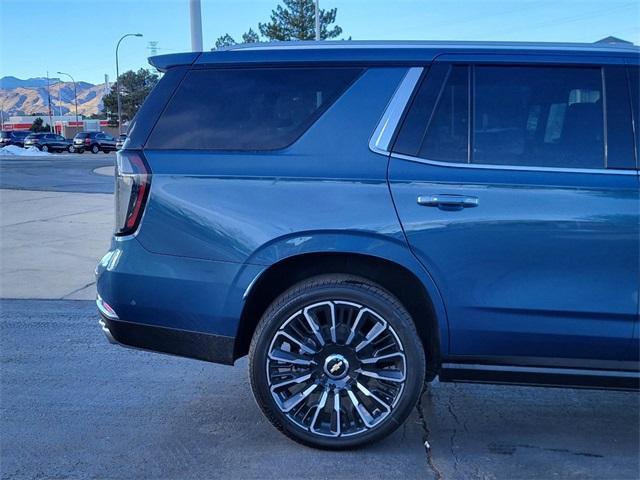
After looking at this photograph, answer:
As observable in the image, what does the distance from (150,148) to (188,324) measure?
0.99 metres

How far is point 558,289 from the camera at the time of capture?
321 cm

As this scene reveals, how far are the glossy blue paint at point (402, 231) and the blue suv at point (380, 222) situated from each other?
0.03 feet

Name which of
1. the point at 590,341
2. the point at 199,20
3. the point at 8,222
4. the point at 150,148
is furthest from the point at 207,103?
the point at 8,222

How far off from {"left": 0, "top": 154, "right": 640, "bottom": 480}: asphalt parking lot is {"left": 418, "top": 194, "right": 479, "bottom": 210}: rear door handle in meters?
1.38

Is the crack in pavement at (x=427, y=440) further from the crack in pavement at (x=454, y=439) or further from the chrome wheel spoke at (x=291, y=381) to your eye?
the chrome wheel spoke at (x=291, y=381)

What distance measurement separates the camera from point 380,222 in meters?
3.26

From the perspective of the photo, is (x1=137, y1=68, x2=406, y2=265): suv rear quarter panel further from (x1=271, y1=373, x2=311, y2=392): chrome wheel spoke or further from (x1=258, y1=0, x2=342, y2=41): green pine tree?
(x1=258, y1=0, x2=342, y2=41): green pine tree

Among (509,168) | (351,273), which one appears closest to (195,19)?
(351,273)

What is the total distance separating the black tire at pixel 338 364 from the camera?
132 inches

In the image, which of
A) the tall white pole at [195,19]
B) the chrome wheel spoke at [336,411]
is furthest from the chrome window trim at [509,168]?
the tall white pole at [195,19]

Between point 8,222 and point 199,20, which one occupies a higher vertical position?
point 199,20

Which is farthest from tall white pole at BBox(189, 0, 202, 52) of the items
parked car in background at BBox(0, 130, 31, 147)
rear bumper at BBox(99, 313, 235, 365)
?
parked car in background at BBox(0, 130, 31, 147)

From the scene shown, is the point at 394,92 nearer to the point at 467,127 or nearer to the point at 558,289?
the point at 467,127

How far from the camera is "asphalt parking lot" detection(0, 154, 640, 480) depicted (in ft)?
11.0
